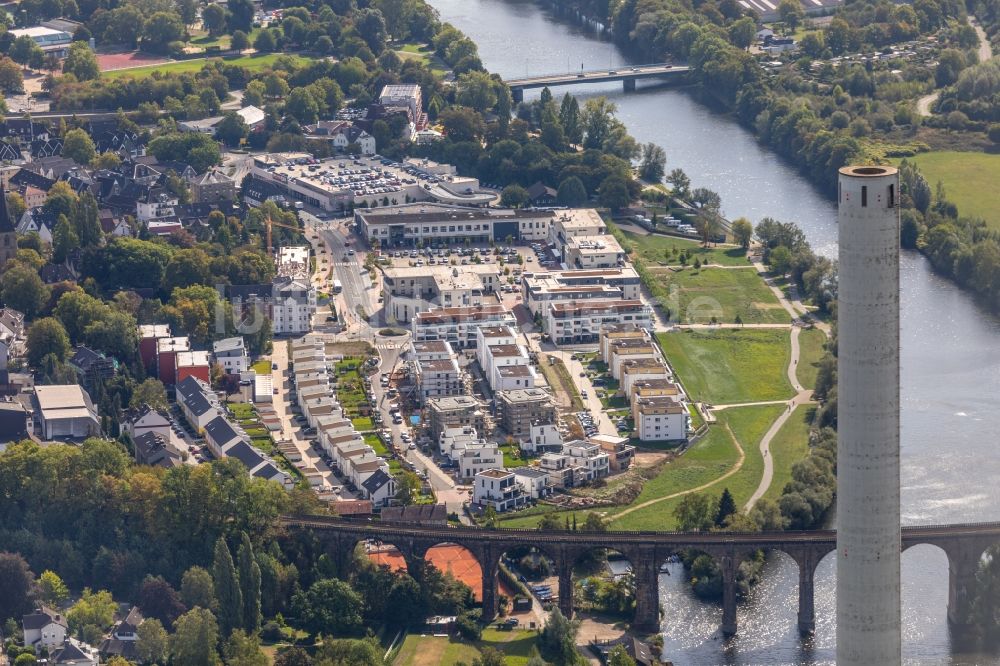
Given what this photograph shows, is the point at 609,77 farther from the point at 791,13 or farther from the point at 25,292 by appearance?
the point at 25,292

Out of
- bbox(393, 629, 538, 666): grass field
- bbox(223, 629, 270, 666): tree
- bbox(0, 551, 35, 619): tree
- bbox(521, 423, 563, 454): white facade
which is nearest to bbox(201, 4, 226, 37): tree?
bbox(521, 423, 563, 454): white facade

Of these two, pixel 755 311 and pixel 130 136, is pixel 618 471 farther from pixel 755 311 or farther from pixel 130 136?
pixel 130 136

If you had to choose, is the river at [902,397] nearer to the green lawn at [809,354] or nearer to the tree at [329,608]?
the green lawn at [809,354]

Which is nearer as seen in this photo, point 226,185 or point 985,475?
point 985,475

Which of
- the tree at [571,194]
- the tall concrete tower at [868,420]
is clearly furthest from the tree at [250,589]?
the tree at [571,194]

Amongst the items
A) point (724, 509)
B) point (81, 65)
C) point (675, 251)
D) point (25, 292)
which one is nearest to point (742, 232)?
point (675, 251)

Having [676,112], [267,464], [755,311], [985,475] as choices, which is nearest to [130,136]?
[676,112]

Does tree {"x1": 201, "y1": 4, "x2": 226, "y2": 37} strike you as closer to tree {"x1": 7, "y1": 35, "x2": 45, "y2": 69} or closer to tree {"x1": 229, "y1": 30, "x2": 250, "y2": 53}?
tree {"x1": 229, "y1": 30, "x2": 250, "y2": 53}
